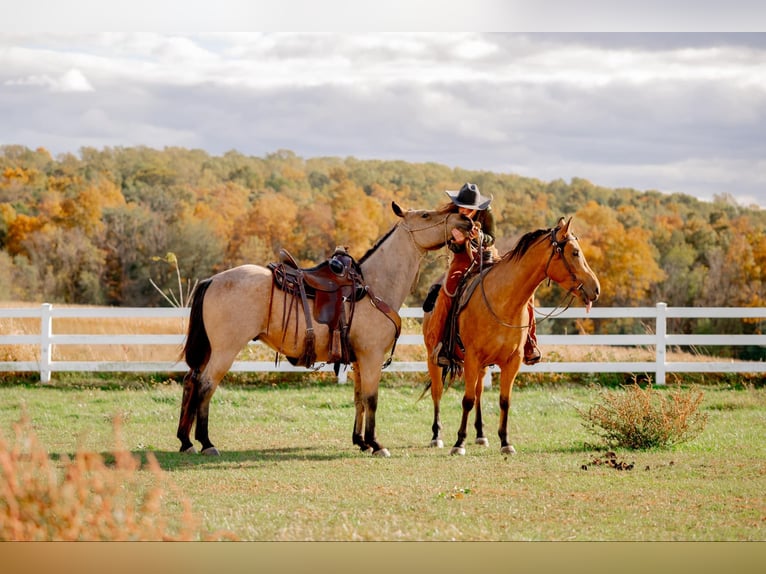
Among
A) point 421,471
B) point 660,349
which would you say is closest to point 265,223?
point 660,349

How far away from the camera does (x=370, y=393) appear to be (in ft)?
22.5

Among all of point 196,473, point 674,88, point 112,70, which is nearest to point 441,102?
point 674,88

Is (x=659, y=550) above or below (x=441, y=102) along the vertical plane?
below

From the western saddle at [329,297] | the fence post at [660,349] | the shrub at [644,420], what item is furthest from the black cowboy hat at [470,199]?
the fence post at [660,349]

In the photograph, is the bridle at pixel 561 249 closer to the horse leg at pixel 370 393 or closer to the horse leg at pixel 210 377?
the horse leg at pixel 370 393

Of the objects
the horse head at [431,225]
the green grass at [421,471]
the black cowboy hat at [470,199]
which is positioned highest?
the black cowboy hat at [470,199]

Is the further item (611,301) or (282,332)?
(611,301)

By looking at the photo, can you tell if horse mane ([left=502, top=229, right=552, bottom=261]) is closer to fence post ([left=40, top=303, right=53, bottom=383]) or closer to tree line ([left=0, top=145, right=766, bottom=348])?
fence post ([left=40, top=303, right=53, bottom=383])

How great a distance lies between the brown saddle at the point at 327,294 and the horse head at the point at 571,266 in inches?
59.1

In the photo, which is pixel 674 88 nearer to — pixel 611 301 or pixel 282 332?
pixel 611 301

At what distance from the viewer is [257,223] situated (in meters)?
32.3

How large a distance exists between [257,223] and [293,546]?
28182mm

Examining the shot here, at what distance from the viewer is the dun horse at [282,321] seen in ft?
21.7

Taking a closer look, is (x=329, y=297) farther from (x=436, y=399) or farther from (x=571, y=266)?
(x=571, y=266)
